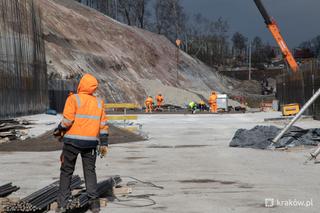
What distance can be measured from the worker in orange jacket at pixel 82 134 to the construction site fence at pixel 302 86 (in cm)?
2532

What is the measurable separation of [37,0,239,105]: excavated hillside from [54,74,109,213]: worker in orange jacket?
146 ft

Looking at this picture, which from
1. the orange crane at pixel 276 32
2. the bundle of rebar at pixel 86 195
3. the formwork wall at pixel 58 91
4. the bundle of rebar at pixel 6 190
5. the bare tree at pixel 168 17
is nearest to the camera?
the bundle of rebar at pixel 86 195

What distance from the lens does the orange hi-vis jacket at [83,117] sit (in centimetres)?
734

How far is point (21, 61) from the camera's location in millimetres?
36656

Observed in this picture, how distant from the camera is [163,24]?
118m

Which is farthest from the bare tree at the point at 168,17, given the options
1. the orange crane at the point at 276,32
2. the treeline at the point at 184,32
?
the orange crane at the point at 276,32

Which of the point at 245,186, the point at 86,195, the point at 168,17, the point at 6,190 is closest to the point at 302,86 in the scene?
the point at 245,186

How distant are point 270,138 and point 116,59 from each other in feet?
173

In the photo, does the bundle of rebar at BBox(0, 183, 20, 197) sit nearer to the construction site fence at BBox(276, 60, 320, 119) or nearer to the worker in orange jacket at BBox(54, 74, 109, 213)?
the worker in orange jacket at BBox(54, 74, 109, 213)

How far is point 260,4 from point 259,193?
32706mm

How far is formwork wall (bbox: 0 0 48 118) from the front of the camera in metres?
33.2

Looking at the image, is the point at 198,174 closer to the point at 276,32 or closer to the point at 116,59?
the point at 276,32

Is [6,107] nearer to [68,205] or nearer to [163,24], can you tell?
[68,205]

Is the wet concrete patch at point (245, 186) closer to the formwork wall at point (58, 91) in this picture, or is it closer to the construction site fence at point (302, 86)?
the construction site fence at point (302, 86)
